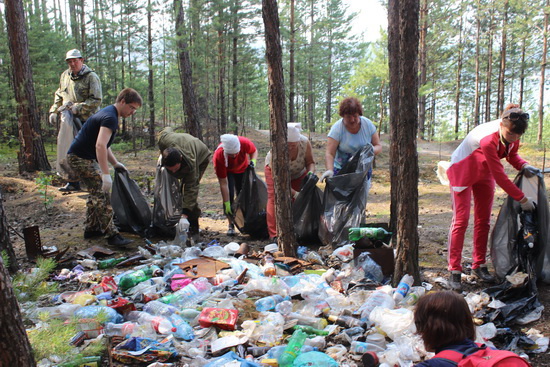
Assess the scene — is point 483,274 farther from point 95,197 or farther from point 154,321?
point 95,197

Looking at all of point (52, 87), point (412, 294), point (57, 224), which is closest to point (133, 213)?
point (57, 224)

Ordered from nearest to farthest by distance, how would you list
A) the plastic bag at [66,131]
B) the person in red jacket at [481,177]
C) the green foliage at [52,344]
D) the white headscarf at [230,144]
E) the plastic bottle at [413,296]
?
the green foliage at [52,344]
the plastic bottle at [413,296]
the person in red jacket at [481,177]
the white headscarf at [230,144]
the plastic bag at [66,131]

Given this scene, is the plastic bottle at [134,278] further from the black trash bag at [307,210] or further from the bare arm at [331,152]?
the bare arm at [331,152]

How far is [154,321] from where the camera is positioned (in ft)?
8.74

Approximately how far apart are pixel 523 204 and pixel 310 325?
2.07 meters

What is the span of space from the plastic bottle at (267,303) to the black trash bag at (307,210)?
1.68 meters

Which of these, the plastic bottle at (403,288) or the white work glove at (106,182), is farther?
the white work glove at (106,182)

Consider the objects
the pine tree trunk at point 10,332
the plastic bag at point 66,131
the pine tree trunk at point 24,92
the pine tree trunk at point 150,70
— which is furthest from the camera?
the pine tree trunk at point 150,70

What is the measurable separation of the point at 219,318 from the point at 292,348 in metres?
0.56

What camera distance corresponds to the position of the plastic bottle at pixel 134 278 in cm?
337

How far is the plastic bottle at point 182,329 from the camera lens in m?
2.58

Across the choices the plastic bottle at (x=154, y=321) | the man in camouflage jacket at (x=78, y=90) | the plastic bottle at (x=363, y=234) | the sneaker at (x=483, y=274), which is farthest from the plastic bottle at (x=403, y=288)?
the man in camouflage jacket at (x=78, y=90)

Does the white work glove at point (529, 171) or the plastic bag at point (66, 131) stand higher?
the plastic bag at point (66, 131)

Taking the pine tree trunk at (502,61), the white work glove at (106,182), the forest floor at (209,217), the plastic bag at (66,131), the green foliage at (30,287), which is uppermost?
the pine tree trunk at (502,61)
